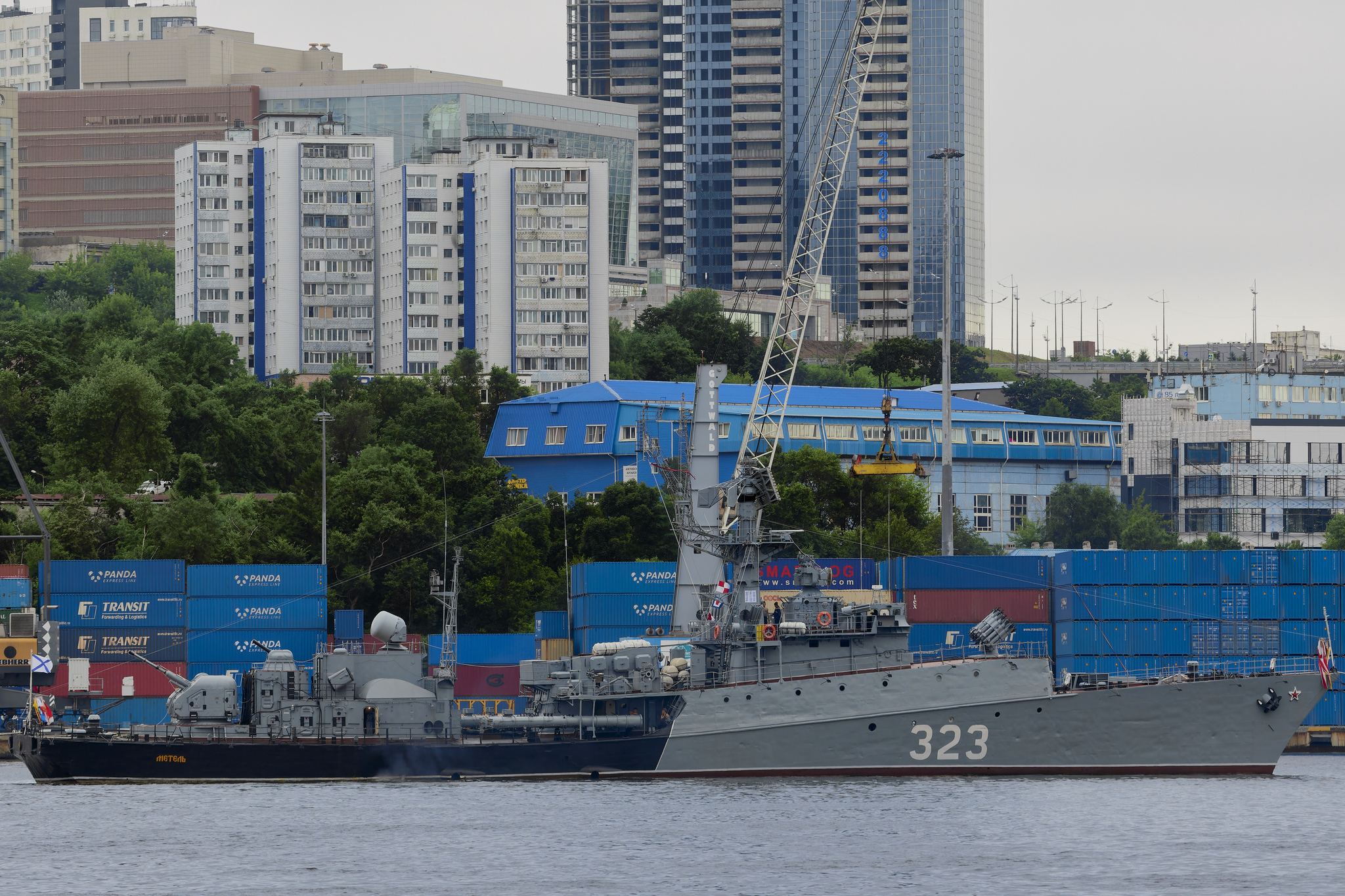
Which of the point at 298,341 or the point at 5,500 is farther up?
the point at 298,341

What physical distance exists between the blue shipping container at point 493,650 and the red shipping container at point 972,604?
1233 cm

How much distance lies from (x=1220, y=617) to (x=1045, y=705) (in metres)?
21.8

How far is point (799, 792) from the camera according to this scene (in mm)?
60219

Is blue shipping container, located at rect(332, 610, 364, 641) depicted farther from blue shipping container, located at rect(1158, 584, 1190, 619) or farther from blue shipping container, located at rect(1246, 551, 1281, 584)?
blue shipping container, located at rect(1246, 551, 1281, 584)

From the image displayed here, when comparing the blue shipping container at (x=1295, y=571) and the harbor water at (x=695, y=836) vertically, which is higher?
the blue shipping container at (x=1295, y=571)

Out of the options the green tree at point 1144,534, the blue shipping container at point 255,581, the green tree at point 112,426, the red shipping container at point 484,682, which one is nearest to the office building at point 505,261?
the green tree at point 112,426

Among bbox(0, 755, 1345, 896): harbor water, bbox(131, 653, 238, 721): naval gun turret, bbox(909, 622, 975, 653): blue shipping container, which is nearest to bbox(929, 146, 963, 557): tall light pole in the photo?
bbox(909, 622, 975, 653): blue shipping container

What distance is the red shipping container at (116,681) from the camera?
79.4 meters

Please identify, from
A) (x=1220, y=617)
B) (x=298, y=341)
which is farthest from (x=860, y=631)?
(x=298, y=341)

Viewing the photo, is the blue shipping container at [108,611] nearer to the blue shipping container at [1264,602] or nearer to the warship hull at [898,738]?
the warship hull at [898,738]

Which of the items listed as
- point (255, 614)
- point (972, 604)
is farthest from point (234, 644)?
point (972, 604)

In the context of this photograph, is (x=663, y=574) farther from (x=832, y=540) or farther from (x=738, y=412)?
(x=738, y=412)

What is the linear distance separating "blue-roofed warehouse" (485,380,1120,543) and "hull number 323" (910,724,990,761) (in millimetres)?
49058

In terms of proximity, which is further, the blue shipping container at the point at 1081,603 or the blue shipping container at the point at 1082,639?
the blue shipping container at the point at 1081,603
